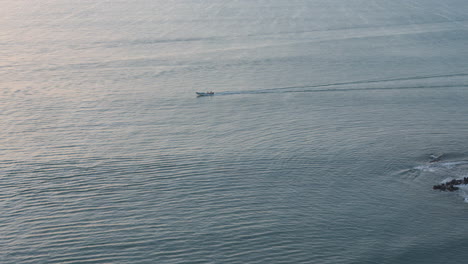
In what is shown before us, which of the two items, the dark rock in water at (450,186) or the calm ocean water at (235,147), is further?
Result: the dark rock in water at (450,186)

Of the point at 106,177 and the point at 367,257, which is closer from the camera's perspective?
the point at 367,257

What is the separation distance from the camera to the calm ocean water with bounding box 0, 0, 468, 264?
23125 millimetres

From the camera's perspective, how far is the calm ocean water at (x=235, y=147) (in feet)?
75.9

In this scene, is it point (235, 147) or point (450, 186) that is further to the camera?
point (235, 147)

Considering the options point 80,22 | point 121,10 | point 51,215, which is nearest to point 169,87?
point 51,215

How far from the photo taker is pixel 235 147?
32.8m

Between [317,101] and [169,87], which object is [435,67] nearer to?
[317,101]

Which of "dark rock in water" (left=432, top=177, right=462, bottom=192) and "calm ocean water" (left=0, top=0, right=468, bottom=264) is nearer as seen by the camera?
"calm ocean water" (left=0, top=0, right=468, bottom=264)

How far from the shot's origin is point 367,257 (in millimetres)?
21578

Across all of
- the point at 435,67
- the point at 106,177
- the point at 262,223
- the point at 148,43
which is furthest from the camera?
the point at 148,43

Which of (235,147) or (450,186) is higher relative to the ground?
(450,186)

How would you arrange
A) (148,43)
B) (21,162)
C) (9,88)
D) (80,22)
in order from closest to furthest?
(21,162), (9,88), (148,43), (80,22)

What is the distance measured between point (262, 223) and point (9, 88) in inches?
1176

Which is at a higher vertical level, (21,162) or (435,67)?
(21,162)
